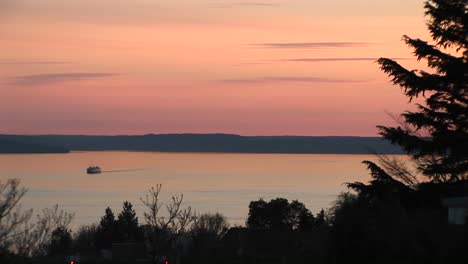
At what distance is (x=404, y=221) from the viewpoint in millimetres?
21172

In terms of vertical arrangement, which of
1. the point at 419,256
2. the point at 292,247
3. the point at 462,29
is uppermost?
the point at 462,29

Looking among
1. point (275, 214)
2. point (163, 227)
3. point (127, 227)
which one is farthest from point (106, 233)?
point (163, 227)

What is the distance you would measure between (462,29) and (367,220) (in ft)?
18.3

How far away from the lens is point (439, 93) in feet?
81.1

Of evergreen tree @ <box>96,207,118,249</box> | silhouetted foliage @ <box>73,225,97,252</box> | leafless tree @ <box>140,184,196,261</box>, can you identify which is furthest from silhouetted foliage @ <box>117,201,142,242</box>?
leafless tree @ <box>140,184,196,261</box>

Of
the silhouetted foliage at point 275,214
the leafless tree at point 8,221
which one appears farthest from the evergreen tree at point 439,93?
the silhouetted foliage at point 275,214

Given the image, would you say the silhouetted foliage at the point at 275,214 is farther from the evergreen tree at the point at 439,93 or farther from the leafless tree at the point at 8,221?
the leafless tree at the point at 8,221

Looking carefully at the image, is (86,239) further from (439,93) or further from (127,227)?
(439,93)

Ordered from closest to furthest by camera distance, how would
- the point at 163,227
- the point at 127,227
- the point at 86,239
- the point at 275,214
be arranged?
the point at 163,227 < the point at 86,239 < the point at 127,227 < the point at 275,214

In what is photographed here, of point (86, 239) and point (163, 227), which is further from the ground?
point (86, 239)

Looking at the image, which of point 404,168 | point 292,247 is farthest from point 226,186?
point 404,168

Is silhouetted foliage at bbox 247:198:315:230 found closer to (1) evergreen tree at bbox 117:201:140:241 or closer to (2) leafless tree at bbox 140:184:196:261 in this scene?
(1) evergreen tree at bbox 117:201:140:241

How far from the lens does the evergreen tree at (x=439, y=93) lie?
78.9 feet

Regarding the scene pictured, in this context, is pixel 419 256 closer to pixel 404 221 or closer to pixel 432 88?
pixel 404 221
